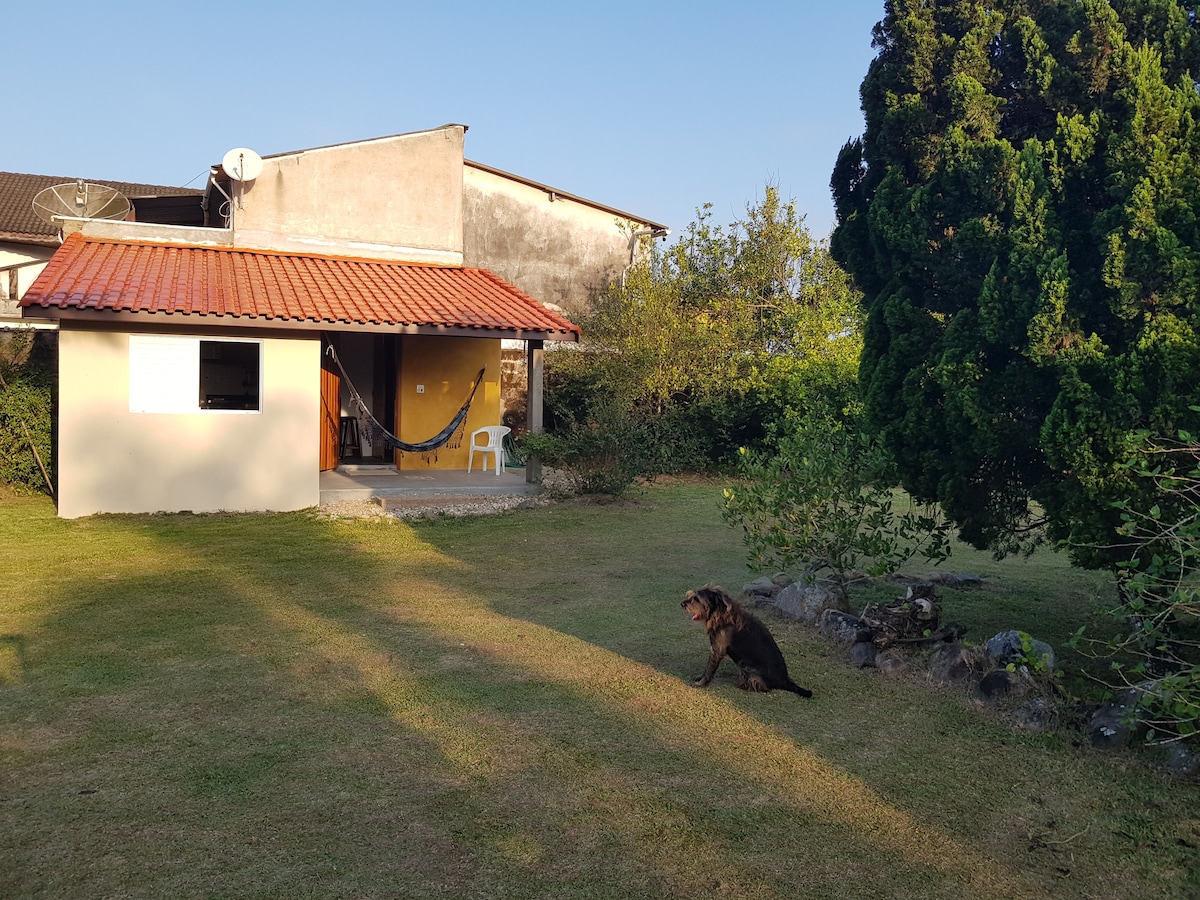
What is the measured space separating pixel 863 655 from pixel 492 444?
9314mm

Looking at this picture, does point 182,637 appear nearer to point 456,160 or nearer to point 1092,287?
point 1092,287

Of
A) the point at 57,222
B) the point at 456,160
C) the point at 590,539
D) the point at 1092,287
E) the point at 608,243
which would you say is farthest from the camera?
the point at 608,243

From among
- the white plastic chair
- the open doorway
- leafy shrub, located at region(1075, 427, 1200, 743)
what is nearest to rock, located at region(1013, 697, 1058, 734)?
leafy shrub, located at region(1075, 427, 1200, 743)

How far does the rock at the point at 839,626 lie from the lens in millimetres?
6562

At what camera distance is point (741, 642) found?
18.1ft

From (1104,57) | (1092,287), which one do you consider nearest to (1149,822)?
(1092,287)

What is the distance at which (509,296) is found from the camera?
46.1ft

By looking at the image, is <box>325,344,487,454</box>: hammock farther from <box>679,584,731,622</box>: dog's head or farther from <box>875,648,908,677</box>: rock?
<box>875,648,908,677</box>: rock

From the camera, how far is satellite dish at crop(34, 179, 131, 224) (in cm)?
1344

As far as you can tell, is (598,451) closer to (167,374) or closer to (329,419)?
(329,419)

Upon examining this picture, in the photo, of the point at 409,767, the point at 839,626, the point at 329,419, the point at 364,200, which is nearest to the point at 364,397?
the point at 329,419

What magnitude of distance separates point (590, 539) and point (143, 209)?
14.1m

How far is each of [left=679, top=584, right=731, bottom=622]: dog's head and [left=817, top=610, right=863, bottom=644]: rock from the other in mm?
1355

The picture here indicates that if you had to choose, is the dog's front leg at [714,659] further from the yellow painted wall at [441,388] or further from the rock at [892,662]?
the yellow painted wall at [441,388]
